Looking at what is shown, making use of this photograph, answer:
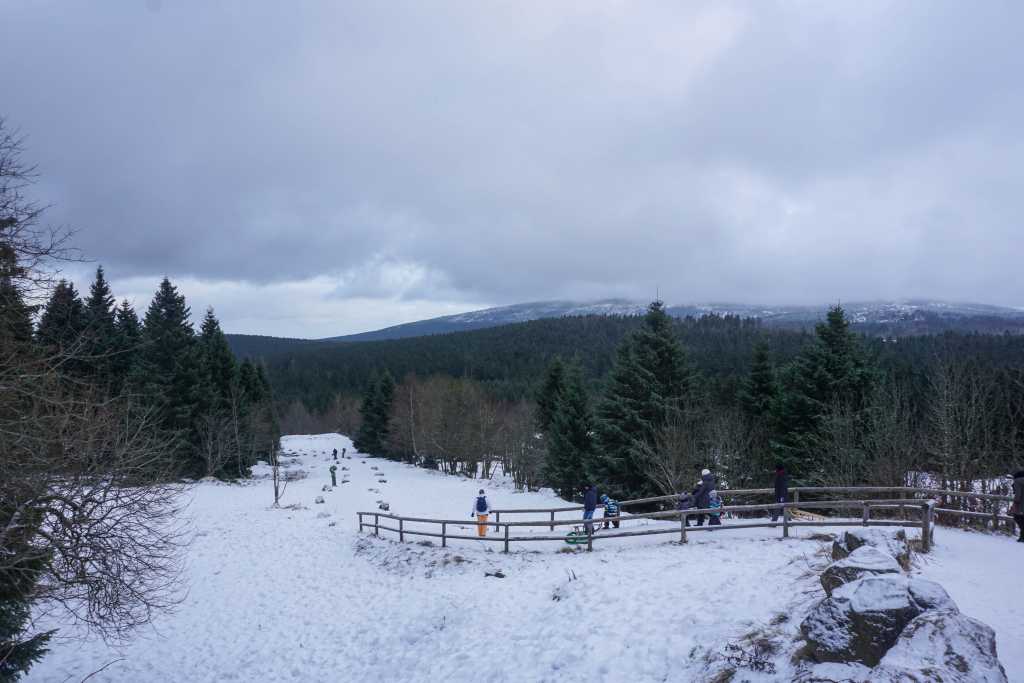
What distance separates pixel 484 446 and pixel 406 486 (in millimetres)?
10975

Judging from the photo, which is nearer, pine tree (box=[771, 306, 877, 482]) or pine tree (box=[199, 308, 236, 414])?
pine tree (box=[771, 306, 877, 482])

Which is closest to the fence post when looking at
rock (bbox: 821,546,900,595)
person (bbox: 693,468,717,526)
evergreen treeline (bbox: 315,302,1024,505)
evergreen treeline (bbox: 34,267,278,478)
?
person (bbox: 693,468,717,526)

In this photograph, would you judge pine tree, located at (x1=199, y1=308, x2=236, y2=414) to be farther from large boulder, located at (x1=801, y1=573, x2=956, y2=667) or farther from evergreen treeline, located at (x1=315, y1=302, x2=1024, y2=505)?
large boulder, located at (x1=801, y1=573, x2=956, y2=667)

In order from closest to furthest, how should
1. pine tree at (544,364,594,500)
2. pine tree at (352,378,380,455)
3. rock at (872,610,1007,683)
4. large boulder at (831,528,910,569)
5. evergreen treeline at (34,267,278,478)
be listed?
rock at (872,610,1007,683) < large boulder at (831,528,910,569) < pine tree at (544,364,594,500) < evergreen treeline at (34,267,278,478) < pine tree at (352,378,380,455)

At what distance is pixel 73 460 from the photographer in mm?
7715

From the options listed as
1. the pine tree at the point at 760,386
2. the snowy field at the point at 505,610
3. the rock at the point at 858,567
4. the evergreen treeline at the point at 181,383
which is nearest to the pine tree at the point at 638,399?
the pine tree at the point at 760,386

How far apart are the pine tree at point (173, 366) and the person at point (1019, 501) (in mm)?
40087

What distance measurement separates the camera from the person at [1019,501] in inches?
466

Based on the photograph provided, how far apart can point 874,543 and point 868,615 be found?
355 centimetres

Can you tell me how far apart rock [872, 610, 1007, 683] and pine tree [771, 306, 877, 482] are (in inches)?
819

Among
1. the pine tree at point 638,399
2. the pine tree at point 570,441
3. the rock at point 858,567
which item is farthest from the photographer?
the pine tree at point 570,441

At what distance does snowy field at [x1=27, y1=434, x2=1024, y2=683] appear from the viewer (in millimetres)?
8961

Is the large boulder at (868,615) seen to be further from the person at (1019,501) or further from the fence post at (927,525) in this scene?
the person at (1019,501)

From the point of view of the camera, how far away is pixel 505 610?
38.7ft
